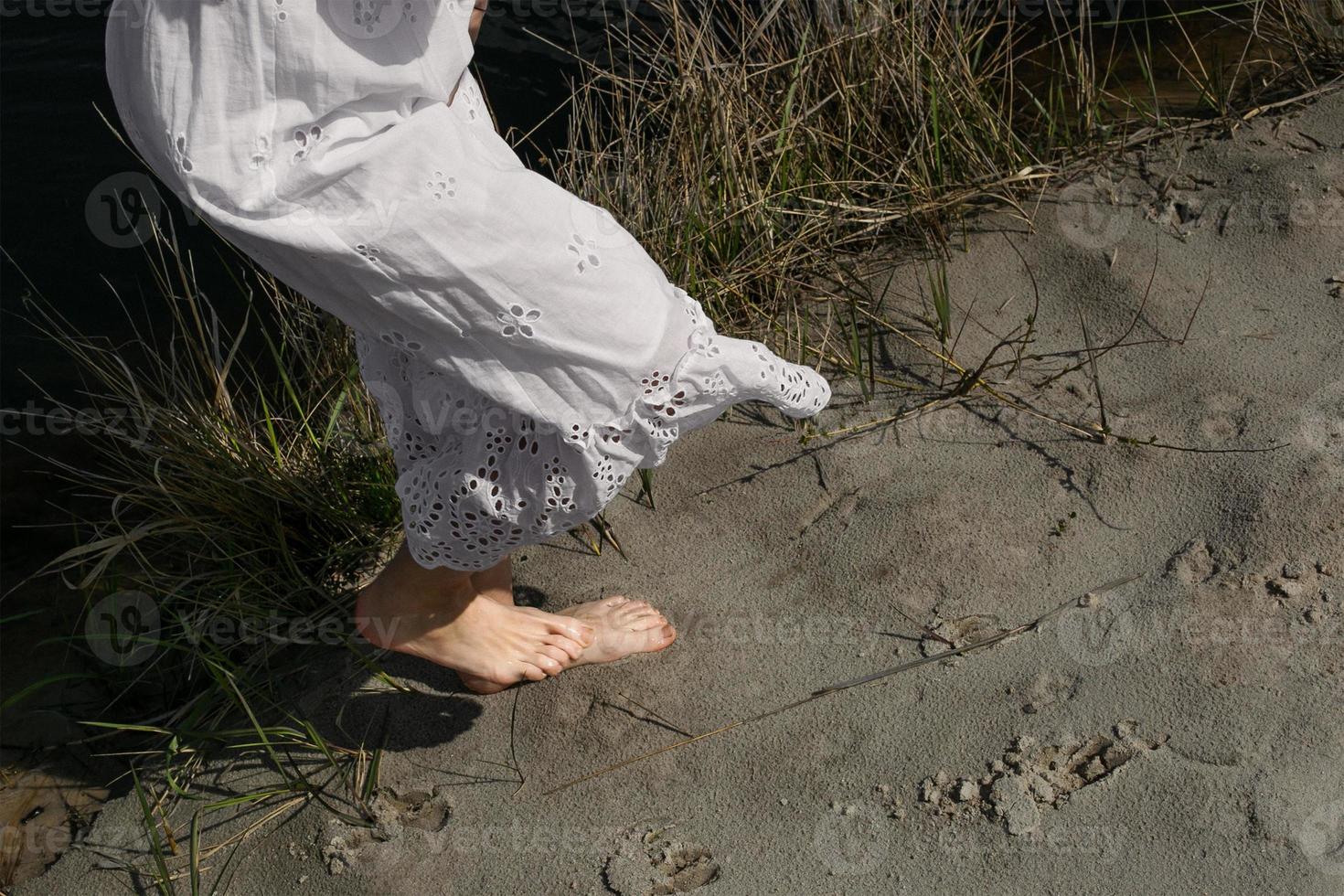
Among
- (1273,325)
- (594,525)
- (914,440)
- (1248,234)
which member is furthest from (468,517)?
(1248,234)

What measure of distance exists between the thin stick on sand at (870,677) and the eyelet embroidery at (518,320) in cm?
84

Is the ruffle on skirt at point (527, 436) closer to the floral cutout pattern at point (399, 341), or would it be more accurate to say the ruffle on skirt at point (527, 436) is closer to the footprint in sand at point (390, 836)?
the floral cutout pattern at point (399, 341)

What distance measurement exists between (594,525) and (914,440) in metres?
0.65

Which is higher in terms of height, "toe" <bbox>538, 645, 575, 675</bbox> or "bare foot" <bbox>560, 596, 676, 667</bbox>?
"toe" <bbox>538, 645, 575, 675</bbox>

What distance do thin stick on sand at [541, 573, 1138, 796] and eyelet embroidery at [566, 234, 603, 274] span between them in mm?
869

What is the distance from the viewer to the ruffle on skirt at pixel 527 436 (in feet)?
Answer: 4.99

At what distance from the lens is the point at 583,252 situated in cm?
143

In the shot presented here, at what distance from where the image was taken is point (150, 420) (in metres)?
2.38

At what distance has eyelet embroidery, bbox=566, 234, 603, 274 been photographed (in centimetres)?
142

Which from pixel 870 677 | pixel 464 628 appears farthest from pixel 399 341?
pixel 870 677

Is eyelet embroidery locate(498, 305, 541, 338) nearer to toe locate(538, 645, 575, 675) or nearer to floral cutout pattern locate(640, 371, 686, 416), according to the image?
floral cutout pattern locate(640, 371, 686, 416)

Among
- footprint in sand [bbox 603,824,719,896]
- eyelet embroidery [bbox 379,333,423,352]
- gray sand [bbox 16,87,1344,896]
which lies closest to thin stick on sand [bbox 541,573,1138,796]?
gray sand [bbox 16,87,1344,896]

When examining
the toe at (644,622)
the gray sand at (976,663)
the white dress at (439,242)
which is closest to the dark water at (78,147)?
the gray sand at (976,663)

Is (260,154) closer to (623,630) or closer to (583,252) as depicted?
(583,252)
